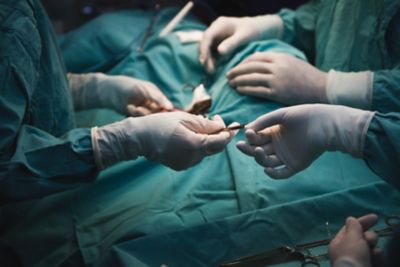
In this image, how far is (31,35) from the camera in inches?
62.7

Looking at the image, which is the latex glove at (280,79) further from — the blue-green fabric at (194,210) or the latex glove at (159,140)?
the latex glove at (159,140)

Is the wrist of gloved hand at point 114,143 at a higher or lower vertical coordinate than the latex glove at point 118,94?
higher

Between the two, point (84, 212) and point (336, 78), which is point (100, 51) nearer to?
point (84, 212)

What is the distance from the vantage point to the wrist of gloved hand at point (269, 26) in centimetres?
234

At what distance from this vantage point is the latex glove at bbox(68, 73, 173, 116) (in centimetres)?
210

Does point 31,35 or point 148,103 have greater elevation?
point 31,35

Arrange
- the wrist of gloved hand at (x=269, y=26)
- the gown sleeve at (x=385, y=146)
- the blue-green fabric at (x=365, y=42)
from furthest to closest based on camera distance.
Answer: the wrist of gloved hand at (x=269, y=26) < the blue-green fabric at (x=365, y=42) < the gown sleeve at (x=385, y=146)

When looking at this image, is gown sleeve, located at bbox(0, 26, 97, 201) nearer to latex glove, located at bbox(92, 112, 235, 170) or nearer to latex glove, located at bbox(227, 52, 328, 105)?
latex glove, located at bbox(92, 112, 235, 170)

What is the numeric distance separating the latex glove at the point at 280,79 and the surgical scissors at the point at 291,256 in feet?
1.84

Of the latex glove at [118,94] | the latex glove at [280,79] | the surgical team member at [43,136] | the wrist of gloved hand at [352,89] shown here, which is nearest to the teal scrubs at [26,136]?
the surgical team member at [43,136]

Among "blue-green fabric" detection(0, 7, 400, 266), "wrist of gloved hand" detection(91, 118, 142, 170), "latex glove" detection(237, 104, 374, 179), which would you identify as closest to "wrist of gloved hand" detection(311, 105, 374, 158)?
"latex glove" detection(237, 104, 374, 179)

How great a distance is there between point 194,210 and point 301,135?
0.45 meters

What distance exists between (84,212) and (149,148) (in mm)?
349

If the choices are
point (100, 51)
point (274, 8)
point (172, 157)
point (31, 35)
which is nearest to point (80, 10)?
point (100, 51)
